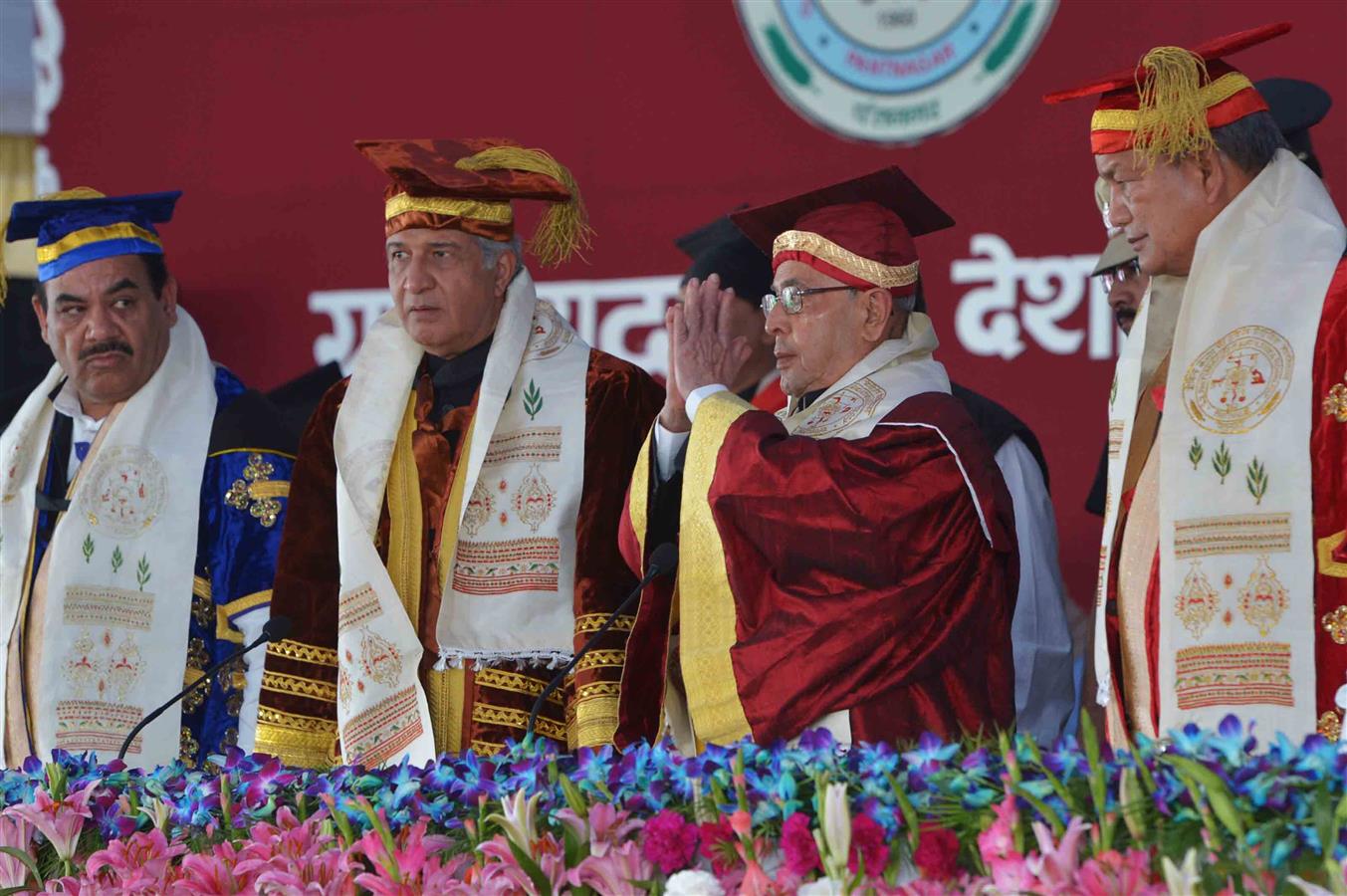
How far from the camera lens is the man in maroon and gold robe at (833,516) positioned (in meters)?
3.01

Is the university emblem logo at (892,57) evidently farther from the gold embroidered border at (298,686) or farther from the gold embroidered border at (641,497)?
the gold embroidered border at (298,686)

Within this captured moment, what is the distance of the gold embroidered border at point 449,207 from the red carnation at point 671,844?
6.49 feet

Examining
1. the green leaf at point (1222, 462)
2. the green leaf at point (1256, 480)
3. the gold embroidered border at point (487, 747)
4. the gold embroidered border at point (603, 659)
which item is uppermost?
the green leaf at point (1222, 462)

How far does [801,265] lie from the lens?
10.9 feet

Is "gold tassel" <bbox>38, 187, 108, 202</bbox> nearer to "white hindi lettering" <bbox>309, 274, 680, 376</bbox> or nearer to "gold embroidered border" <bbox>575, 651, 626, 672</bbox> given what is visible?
"white hindi lettering" <bbox>309, 274, 680, 376</bbox>

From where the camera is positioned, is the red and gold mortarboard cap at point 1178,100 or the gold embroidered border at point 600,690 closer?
the red and gold mortarboard cap at point 1178,100

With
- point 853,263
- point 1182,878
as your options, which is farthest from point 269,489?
point 1182,878

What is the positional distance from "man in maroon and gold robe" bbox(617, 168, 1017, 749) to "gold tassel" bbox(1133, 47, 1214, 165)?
0.45m

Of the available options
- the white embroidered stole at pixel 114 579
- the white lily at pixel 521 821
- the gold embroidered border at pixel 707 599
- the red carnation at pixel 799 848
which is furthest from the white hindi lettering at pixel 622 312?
the red carnation at pixel 799 848

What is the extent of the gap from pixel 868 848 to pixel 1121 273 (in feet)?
7.79

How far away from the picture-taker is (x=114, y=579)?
429 cm

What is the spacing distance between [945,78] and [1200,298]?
5.58 feet

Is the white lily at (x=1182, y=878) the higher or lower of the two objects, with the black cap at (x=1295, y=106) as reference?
lower

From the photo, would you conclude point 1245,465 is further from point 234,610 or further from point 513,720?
point 234,610
